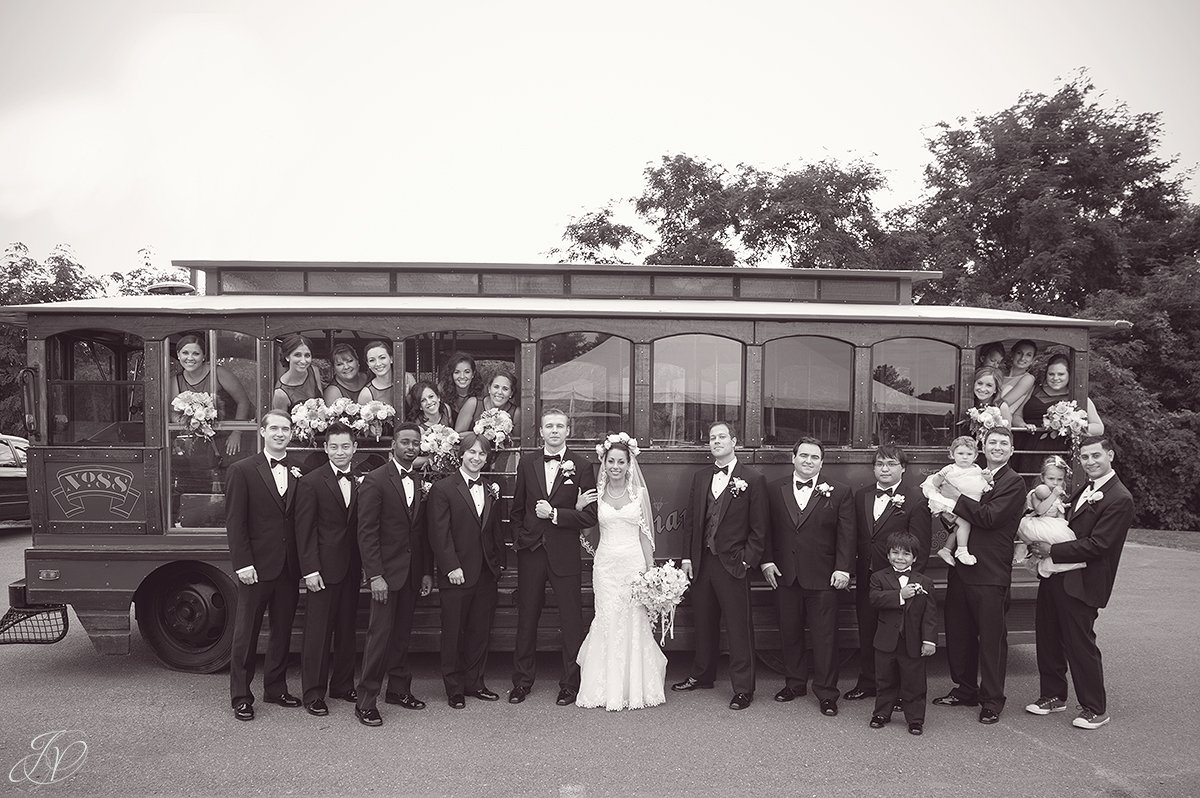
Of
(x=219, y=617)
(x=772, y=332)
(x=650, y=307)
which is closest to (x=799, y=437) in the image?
(x=772, y=332)

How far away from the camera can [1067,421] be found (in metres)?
6.63

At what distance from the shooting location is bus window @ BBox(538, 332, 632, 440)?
22.3ft

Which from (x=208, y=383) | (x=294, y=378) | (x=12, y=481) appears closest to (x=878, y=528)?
(x=294, y=378)

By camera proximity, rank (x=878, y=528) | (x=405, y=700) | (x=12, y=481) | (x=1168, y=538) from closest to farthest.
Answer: (x=405, y=700) → (x=878, y=528) → (x=12, y=481) → (x=1168, y=538)

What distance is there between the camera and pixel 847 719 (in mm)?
5715

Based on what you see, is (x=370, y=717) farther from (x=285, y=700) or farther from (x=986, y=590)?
(x=986, y=590)

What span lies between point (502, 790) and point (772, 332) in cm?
425

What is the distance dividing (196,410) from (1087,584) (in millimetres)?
7068

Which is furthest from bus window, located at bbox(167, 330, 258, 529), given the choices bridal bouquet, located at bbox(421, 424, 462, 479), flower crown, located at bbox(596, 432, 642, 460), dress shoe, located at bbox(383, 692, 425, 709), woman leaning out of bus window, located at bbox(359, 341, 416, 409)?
flower crown, located at bbox(596, 432, 642, 460)

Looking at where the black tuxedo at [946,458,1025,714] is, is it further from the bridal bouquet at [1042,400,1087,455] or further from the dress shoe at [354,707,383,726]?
the dress shoe at [354,707,383,726]

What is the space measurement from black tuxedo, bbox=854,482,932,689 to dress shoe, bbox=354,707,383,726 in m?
3.64

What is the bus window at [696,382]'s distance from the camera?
6824 mm

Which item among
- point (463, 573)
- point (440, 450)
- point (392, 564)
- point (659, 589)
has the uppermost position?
point (440, 450)

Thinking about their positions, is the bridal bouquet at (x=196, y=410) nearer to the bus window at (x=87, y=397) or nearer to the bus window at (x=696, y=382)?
the bus window at (x=87, y=397)
